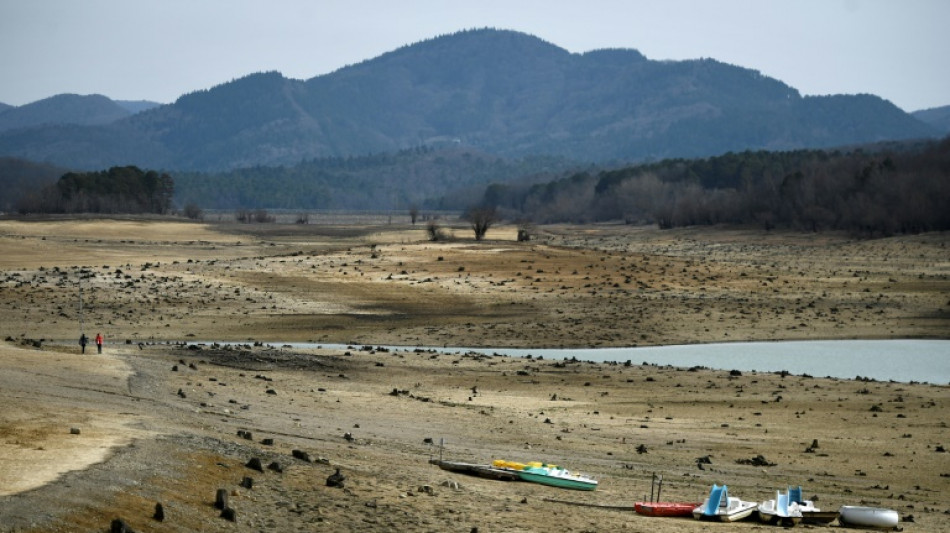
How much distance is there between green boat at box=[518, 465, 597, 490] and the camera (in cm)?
2220

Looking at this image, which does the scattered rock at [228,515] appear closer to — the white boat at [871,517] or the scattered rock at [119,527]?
the scattered rock at [119,527]

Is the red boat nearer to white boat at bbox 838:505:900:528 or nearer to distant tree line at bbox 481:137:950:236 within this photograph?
white boat at bbox 838:505:900:528

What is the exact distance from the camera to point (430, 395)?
114 ft

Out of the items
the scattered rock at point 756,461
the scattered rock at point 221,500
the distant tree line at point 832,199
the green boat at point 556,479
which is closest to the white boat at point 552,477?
the green boat at point 556,479

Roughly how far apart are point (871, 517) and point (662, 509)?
129 inches

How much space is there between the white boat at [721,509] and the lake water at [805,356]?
69.0 feet

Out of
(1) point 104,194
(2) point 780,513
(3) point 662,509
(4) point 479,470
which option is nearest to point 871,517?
(2) point 780,513

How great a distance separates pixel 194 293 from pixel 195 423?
3561 centimetres

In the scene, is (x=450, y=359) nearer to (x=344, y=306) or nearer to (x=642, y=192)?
(x=344, y=306)

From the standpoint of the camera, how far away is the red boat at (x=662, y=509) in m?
20.5

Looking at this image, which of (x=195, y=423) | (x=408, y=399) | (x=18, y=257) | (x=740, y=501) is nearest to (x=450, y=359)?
(x=408, y=399)

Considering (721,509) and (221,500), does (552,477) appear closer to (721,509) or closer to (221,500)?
(721,509)

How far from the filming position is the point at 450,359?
42.2 m

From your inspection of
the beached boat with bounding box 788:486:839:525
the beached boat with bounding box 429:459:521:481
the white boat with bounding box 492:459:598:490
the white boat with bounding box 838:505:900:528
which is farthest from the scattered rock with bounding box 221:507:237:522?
the white boat with bounding box 838:505:900:528
